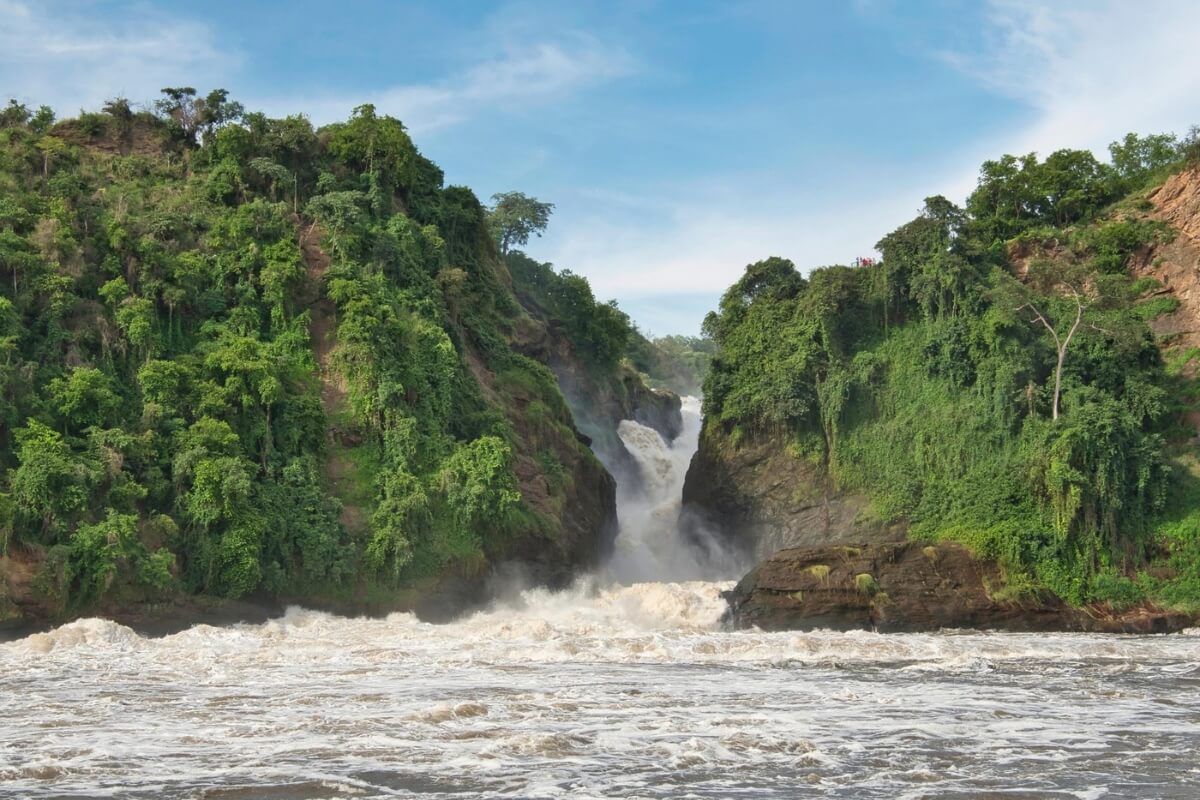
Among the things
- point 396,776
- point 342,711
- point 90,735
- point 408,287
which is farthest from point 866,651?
point 408,287

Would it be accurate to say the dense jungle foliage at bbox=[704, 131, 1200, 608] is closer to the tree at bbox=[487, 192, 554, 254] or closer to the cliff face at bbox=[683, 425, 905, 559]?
the cliff face at bbox=[683, 425, 905, 559]

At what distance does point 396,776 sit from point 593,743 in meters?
2.94

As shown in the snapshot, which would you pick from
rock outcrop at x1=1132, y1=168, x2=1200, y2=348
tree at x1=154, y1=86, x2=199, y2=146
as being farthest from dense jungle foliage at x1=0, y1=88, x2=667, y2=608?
rock outcrop at x1=1132, y1=168, x2=1200, y2=348

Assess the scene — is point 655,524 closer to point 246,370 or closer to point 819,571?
point 819,571

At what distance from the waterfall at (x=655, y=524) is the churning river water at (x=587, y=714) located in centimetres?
1215

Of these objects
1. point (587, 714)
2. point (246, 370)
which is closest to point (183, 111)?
point (246, 370)

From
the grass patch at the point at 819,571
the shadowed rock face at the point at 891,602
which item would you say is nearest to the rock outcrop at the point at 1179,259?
the shadowed rock face at the point at 891,602

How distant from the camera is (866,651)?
81.6 ft

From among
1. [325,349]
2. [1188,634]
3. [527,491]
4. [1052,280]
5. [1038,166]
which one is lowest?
[1188,634]

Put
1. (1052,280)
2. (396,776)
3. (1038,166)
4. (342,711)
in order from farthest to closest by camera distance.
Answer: (1038,166)
(1052,280)
(342,711)
(396,776)

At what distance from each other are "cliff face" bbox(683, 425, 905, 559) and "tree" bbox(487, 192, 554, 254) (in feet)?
82.3

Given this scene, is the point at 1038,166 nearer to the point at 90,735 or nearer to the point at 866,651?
the point at 866,651

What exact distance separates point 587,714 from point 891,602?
52.0 feet

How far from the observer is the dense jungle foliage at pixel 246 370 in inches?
1131
